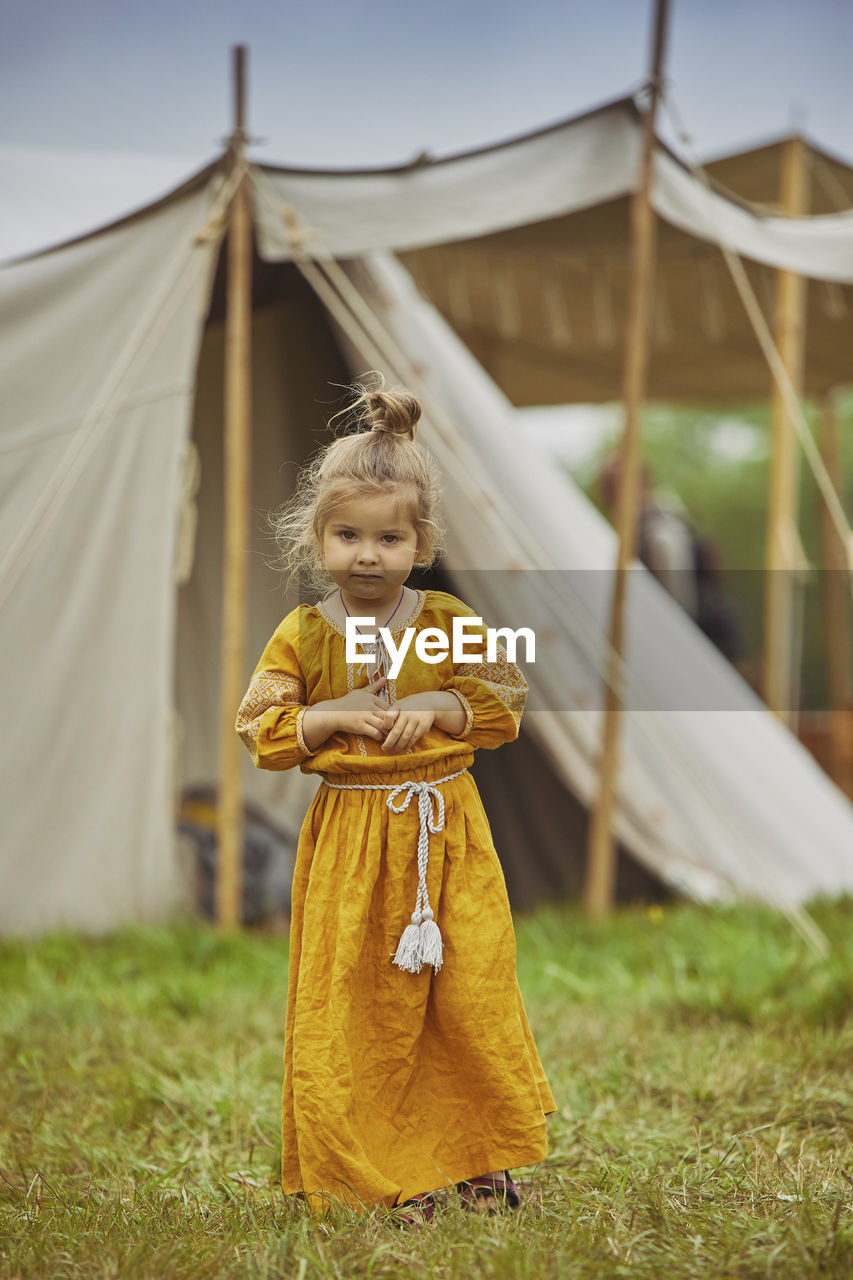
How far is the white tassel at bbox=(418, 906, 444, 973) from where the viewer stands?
1.49 metres

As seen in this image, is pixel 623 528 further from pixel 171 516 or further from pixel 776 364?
pixel 171 516

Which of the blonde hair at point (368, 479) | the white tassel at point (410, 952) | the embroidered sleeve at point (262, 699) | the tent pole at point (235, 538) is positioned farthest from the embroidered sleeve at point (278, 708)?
the tent pole at point (235, 538)

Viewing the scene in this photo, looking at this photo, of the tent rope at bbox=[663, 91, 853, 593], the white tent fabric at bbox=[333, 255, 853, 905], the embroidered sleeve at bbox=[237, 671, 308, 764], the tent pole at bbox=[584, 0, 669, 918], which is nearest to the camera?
the embroidered sleeve at bbox=[237, 671, 308, 764]

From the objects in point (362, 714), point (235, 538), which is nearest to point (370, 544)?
point (362, 714)

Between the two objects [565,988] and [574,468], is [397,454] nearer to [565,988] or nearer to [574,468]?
[565,988]

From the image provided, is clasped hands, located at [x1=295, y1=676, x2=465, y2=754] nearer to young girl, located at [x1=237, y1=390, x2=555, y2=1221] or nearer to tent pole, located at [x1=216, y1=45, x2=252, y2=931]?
young girl, located at [x1=237, y1=390, x2=555, y2=1221]

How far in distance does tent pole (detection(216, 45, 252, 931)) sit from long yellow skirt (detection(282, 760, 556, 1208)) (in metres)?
1.74

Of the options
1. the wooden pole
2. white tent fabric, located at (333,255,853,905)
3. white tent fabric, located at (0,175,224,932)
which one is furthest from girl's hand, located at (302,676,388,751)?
the wooden pole

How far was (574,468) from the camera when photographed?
2225cm

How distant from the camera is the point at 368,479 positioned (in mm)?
1508

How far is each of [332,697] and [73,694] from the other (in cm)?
197

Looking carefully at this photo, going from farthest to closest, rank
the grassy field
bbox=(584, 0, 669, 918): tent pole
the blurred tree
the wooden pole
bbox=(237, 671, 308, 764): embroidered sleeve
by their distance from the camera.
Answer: the blurred tree, the wooden pole, bbox=(584, 0, 669, 918): tent pole, bbox=(237, 671, 308, 764): embroidered sleeve, the grassy field

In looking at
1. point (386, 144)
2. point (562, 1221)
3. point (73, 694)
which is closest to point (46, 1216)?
point (562, 1221)

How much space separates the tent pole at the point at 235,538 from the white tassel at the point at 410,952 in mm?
1820
